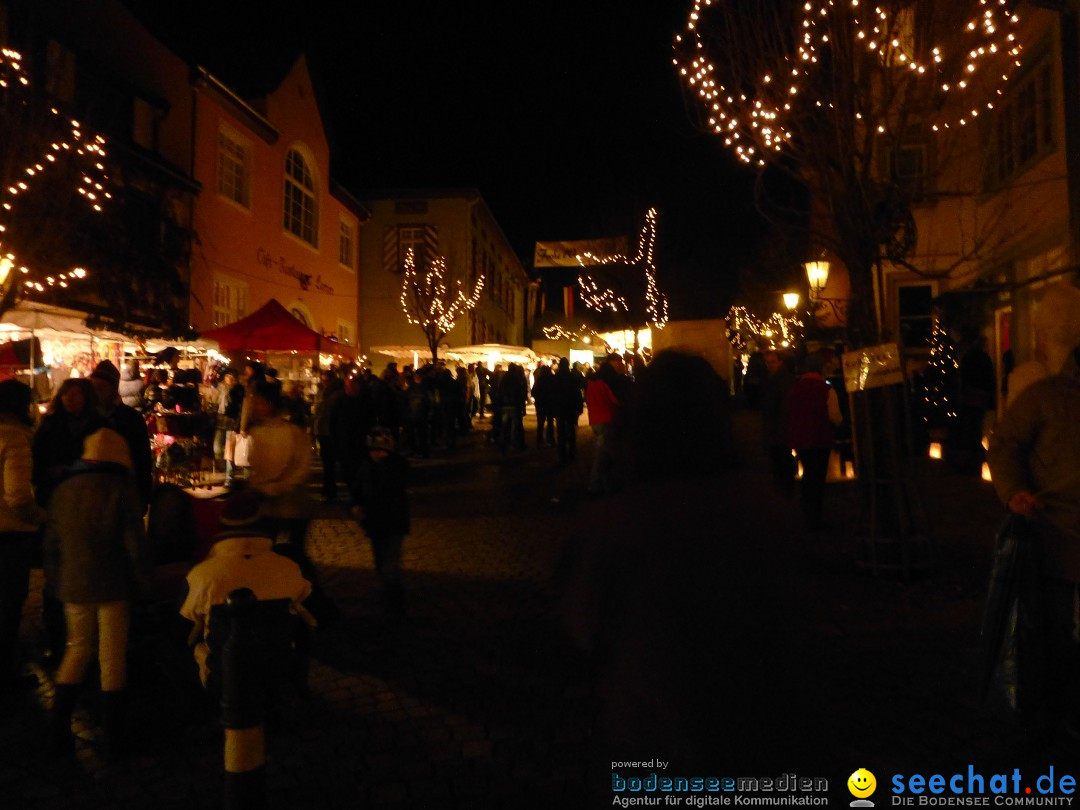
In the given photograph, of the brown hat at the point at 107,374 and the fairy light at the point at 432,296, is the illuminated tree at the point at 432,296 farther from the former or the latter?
the brown hat at the point at 107,374

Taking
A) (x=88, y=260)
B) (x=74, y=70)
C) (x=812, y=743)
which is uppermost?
(x=74, y=70)

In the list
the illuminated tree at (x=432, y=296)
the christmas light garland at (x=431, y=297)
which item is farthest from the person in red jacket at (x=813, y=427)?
the christmas light garland at (x=431, y=297)

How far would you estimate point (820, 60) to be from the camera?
739 cm

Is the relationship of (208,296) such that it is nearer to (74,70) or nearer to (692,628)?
(74,70)

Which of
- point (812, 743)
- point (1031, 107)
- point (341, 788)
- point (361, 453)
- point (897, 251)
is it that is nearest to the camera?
point (812, 743)

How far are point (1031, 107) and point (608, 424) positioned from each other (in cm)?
732

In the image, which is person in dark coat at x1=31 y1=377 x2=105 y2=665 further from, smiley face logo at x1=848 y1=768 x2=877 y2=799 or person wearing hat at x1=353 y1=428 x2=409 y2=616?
smiley face logo at x1=848 y1=768 x2=877 y2=799

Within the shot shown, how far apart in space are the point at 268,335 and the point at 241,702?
12.7 metres

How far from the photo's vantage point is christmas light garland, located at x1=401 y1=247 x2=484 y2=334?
113 ft

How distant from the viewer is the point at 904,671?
5.14 meters

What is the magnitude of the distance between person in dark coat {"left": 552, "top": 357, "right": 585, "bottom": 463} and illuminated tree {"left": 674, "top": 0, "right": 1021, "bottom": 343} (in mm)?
8299

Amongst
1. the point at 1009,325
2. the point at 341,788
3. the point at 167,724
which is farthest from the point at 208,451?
the point at 1009,325

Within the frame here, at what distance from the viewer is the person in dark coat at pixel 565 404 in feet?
52.3

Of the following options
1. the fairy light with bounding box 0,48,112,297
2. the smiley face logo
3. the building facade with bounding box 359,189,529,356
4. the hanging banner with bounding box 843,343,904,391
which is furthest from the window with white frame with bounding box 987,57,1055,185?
the building facade with bounding box 359,189,529,356
